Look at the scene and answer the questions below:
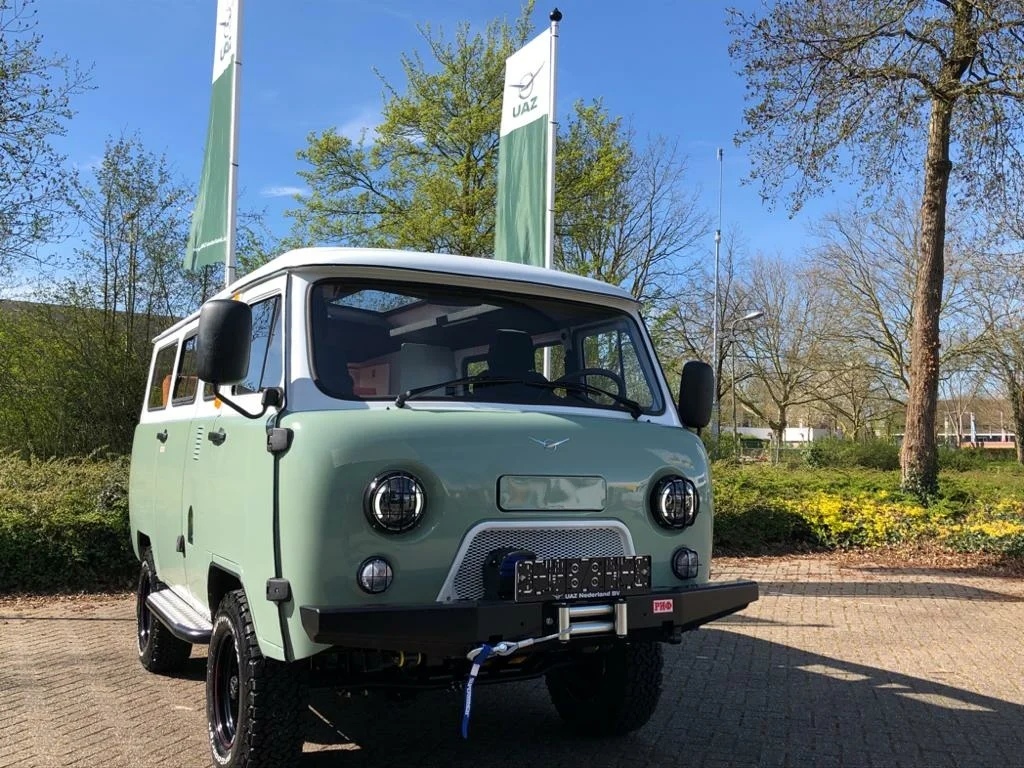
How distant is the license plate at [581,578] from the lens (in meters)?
3.26

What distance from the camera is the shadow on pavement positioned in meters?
4.29

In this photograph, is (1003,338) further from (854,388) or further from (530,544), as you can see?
(530,544)

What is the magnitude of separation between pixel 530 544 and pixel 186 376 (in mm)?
2951

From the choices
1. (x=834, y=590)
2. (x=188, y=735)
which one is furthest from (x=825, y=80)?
(x=188, y=735)

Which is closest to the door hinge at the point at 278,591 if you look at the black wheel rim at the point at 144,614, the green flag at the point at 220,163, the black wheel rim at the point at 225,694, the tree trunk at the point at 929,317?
the black wheel rim at the point at 225,694

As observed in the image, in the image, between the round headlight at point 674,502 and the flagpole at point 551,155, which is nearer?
the round headlight at point 674,502

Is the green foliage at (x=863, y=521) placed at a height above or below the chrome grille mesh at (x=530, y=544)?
below

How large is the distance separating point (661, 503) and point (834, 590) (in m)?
6.13

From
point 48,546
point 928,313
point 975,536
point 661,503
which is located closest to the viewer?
point 661,503

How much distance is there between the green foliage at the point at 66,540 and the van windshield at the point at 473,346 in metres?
6.22

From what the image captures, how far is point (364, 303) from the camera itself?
374 centimetres

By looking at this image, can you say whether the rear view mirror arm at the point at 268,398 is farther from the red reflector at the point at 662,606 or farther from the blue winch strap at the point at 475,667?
the red reflector at the point at 662,606

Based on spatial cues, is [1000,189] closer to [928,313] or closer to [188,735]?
[928,313]

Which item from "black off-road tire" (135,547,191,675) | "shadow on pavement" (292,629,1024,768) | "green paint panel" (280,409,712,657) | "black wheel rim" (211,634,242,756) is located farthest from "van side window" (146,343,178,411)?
"green paint panel" (280,409,712,657)
